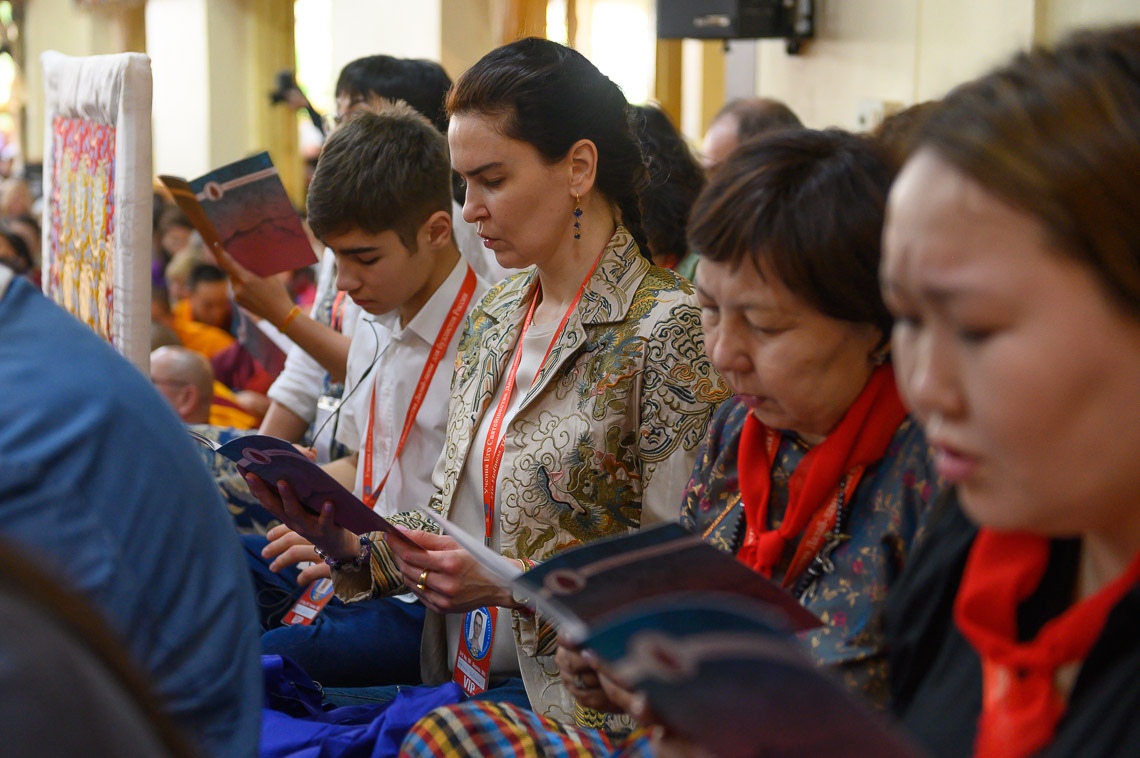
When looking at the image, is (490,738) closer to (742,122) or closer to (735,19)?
(742,122)

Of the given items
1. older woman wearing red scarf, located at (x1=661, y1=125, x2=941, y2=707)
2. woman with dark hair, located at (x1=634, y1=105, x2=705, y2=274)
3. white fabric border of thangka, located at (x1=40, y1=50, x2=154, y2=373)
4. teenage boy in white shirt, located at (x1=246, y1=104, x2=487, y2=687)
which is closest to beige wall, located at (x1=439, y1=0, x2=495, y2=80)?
woman with dark hair, located at (x1=634, y1=105, x2=705, y2=274)

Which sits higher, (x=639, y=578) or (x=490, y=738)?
(x=639, y=578)

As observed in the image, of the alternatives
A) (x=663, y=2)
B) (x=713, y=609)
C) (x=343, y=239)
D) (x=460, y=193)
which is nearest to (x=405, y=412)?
(x=343, y=239)

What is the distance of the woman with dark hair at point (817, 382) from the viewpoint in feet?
4.60

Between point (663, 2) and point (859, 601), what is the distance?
4666 millimetres

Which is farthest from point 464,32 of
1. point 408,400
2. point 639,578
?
point 639,578

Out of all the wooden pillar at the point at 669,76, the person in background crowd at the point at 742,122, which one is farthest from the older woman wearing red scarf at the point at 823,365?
the wooden pillar at the point at 669,76

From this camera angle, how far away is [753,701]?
87 centimetres

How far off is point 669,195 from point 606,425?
4.29ft

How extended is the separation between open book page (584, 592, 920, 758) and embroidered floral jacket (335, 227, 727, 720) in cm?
105

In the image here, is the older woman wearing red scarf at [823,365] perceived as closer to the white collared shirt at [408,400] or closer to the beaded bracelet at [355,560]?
the beaded bracelet at [355,560]

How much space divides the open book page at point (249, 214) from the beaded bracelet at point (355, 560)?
89 cm

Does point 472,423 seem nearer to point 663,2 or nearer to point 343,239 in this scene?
point 343,239

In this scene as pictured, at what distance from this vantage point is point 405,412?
2607mm
